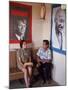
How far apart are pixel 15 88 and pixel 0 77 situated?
0.38 feet

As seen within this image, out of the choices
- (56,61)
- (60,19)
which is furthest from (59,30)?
(56,61)

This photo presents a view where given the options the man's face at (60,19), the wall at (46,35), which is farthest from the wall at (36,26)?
the man's face at (60,19)

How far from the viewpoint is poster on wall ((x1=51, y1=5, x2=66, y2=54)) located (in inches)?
43.9

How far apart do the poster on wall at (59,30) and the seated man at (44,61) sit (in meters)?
0.06

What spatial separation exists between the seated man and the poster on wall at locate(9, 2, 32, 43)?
10 cm

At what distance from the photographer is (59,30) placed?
1.14 metres

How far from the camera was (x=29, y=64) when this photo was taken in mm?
1068

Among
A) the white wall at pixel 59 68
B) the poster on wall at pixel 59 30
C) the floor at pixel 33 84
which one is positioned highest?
the poster on wall at pixel 59 30

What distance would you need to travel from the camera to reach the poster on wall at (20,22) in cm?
102

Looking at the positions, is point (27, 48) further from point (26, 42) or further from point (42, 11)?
point (42, 11)

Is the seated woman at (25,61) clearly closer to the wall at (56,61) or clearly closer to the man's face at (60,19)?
the wall at (56,61)

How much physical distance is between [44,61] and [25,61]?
134mm

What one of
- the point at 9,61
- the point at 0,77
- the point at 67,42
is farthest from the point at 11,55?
the point at 67,42

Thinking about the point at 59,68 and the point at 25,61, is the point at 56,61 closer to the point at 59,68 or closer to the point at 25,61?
the point at 59,68
